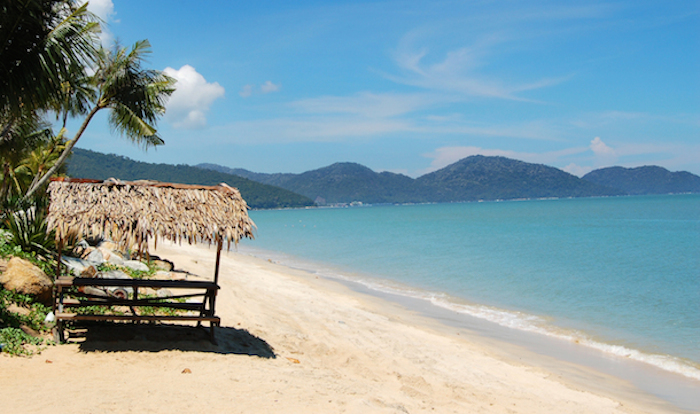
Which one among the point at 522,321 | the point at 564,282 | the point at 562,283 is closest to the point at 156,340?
the point at 522,321

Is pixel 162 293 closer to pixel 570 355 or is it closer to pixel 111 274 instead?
pixel 111 274

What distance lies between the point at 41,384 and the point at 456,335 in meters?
7.91

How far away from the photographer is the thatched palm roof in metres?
5.72

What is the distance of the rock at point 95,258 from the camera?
891 cm

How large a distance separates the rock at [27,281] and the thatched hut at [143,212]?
1568 millimetres

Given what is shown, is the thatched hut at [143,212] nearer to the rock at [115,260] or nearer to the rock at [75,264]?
the rock at [75,264]

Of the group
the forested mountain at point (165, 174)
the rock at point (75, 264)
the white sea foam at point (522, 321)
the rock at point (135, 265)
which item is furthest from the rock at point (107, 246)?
the forested mountain at point (165, 174)

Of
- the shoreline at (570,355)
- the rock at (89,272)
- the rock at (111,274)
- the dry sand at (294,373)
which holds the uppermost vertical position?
the rock at (89,272)

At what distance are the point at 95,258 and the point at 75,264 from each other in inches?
36.5

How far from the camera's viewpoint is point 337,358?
23.9ft

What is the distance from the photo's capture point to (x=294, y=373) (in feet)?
18.9

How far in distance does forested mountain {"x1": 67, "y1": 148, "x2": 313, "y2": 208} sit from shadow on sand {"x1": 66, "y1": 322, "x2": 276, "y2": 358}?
75865mm

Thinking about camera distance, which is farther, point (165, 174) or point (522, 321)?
point (165, 174)

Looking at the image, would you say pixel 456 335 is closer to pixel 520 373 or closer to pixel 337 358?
pixel 520 373
